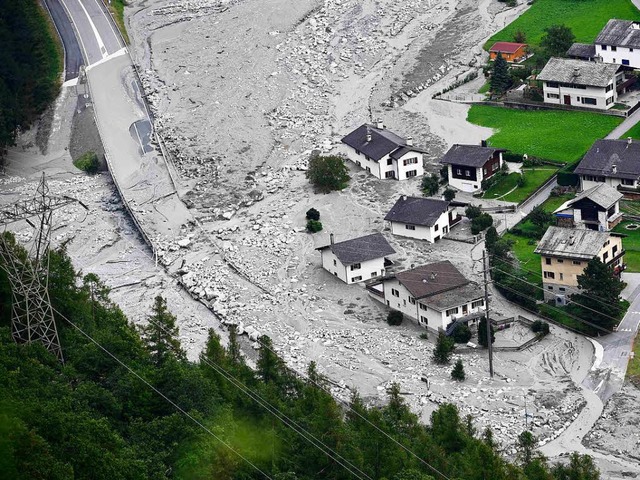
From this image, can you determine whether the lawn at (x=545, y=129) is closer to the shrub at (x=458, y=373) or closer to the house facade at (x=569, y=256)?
the house facade at (x=569, y=256)

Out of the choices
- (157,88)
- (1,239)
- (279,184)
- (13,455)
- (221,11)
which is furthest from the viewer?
(221,11)

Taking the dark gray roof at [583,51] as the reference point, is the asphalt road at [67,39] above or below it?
above

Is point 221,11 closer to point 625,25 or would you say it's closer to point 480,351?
point 625,25

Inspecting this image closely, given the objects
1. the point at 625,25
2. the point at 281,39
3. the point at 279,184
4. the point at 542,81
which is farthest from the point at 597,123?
the point at 281,39

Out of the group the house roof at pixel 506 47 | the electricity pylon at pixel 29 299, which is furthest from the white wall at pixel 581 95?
the electricity pylon at pixel 29 299

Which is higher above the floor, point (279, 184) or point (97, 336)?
point (97, 336)

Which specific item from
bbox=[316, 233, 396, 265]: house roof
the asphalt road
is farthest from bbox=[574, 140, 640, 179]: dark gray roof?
the asphalt road
